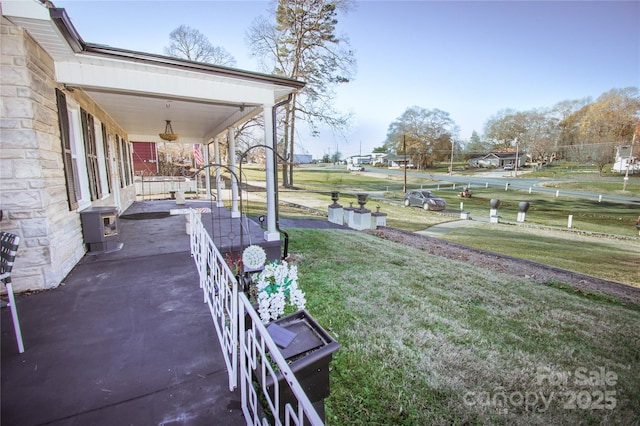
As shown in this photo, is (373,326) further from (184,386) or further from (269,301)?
(184,386)

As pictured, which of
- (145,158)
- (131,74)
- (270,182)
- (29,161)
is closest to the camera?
(29,161)

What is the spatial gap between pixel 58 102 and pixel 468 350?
17.4 feet

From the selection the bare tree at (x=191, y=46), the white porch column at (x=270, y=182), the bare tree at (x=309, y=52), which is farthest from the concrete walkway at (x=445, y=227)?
the bare tree at (x=191, y=46)

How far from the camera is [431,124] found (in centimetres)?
3725

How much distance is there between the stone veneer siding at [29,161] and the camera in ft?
8.74

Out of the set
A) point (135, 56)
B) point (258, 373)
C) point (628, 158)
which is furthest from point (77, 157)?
point (628, 158)

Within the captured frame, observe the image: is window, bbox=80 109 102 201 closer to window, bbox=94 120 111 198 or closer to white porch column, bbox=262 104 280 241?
window, bbox=94 120 111 198

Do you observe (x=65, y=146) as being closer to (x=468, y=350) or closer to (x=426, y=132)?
(x=468, y=350)

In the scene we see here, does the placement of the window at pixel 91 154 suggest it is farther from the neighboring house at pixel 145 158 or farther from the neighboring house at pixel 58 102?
the neighboring house at pixel 145 158

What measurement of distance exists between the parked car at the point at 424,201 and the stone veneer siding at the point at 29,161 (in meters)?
17.1

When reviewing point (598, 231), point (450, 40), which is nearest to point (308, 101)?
point (450, 40)

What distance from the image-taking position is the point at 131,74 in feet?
11.3

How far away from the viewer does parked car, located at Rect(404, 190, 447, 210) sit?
17094mm

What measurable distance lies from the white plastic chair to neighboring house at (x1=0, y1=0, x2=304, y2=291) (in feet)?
3.55
